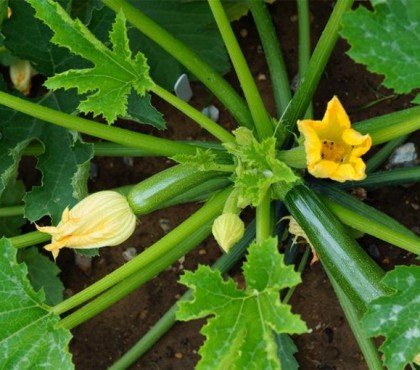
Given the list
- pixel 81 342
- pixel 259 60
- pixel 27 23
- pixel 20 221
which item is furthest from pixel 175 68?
pixel 81 342

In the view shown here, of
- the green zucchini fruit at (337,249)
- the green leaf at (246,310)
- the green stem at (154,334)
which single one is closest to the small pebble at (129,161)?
the green stem at (154,334)

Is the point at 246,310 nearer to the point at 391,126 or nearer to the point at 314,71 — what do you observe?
the point at 391,126

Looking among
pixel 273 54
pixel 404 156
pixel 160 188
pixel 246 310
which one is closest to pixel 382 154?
pixel 404 156

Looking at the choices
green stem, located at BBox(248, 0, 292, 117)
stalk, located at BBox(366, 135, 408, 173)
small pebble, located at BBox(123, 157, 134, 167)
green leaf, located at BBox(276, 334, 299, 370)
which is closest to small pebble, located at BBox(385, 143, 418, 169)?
stalk, located at BBox(366, 135, 408, 173)

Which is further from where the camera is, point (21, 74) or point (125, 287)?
point (21, 74)

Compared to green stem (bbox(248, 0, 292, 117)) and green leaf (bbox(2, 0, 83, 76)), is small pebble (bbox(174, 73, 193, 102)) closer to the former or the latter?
green stem (bbox(248, 0, 292, 117))

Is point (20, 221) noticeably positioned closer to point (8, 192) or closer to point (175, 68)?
point (8, 192)
